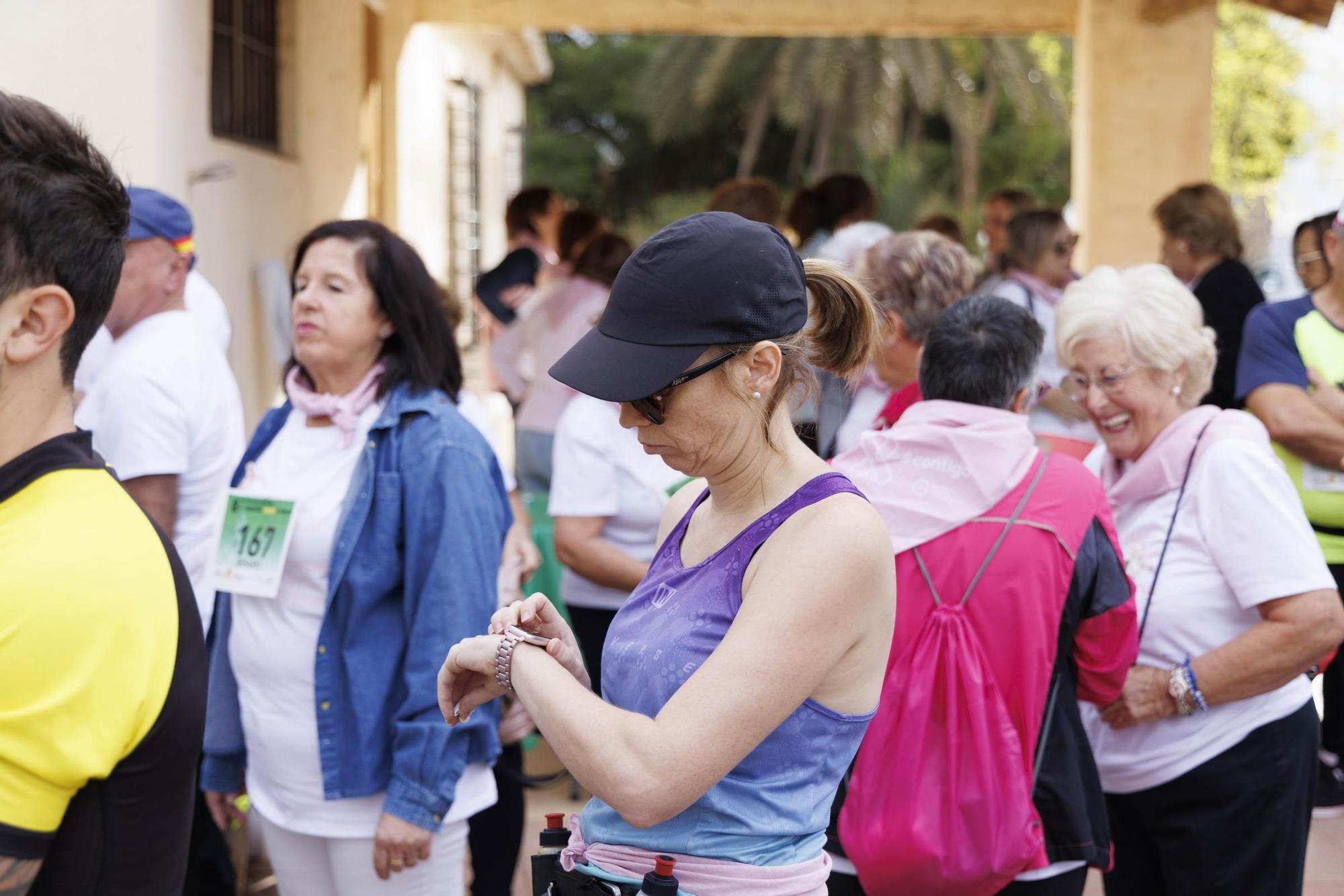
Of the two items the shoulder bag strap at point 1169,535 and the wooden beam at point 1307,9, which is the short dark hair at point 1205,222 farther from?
the shoulder bag strap at point 1169,535

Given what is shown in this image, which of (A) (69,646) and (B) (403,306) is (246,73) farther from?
(A) (69,646)

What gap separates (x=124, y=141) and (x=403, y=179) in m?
4.11

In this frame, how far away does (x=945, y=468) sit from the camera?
2561 millimetres

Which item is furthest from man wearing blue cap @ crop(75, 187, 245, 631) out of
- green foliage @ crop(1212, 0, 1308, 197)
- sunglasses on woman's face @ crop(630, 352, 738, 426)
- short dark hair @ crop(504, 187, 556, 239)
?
green foliage @ crop(1212, 0, 1308, 197)

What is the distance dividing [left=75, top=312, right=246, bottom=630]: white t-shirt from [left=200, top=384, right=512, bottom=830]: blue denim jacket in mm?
671

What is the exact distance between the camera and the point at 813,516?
1.73m

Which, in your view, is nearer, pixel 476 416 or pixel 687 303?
pixel 687 303

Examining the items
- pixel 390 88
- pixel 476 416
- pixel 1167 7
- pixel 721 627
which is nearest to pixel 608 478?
pixel 476 416

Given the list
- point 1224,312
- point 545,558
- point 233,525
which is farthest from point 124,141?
point 1224,312

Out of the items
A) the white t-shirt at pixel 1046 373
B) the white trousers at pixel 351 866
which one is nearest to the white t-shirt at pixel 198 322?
the white trousers at pixel 351 866

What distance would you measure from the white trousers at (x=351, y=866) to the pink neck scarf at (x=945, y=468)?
1.21 metres

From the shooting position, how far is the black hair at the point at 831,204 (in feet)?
20.6

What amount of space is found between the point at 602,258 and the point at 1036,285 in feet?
6.13

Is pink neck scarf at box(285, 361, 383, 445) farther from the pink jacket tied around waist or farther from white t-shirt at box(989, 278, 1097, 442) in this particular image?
white t-shirt at box(989, 278, 1097, 442)
